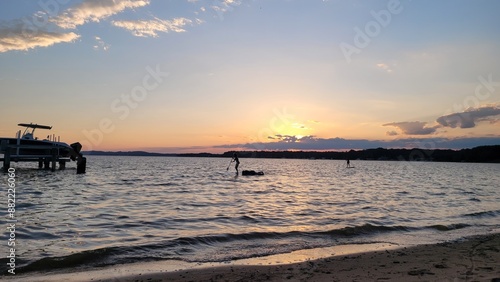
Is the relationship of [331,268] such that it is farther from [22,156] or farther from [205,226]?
[22,156]

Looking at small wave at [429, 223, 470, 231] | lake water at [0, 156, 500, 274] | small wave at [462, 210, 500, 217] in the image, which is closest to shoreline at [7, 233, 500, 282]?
lake water at [0, 156, 500, 274]

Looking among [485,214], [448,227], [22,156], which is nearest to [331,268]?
[448,227]

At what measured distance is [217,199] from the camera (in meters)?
22.7

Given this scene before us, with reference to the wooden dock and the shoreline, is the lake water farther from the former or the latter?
the wooden dock

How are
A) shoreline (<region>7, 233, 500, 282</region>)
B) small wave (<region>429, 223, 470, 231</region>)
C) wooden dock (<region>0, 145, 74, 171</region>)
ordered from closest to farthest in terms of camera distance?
shoreline (<region>7, 233, 500, 282</region>) → small wave (<region>429, 223, 470, 231</region>) → wooden dock (<region>0, 145, 74, 171</region>)

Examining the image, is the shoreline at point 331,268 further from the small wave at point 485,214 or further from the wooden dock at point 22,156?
the wooden dock at point 22,156

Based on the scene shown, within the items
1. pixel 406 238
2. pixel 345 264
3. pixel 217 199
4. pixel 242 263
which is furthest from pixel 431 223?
pixel 217 199

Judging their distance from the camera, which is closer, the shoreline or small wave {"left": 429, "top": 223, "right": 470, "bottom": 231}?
the shoreline

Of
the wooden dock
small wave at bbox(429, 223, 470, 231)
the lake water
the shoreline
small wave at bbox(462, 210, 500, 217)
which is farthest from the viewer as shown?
the wooden dock


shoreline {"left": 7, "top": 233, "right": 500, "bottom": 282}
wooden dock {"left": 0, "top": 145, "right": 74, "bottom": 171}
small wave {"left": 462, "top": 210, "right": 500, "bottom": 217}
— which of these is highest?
wooden dock {"left": 0, "top": 145, "right": 74, "bottom": 171}

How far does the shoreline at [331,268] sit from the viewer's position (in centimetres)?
→ 741

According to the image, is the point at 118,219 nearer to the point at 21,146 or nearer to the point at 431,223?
the point at 431,223

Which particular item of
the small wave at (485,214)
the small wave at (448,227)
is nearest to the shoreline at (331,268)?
the small wave at (448,227)

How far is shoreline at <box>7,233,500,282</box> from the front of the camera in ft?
24.3
